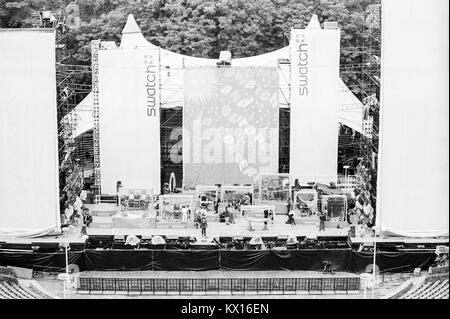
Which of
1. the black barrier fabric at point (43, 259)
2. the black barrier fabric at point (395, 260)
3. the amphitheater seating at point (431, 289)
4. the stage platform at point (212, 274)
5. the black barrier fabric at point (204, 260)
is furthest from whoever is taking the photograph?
the black barrier fabric at point (43, 259)

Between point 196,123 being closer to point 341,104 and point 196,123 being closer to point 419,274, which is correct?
point 341,104

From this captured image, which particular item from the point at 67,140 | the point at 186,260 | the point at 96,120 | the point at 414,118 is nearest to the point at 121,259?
the point at 186,260

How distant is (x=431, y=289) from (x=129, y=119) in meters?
14.4

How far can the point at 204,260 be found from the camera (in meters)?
27.5

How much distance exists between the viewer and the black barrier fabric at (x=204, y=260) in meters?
27.4

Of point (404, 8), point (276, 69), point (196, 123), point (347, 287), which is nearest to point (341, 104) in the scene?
point (276, 69)

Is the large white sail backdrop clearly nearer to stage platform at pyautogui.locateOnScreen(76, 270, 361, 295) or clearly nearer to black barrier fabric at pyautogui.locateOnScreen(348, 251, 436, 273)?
black barrier fabric at pyautogui.locateOnScreen(348, 251, 436, 273)

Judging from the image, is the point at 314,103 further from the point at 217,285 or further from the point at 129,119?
the point at 217,285

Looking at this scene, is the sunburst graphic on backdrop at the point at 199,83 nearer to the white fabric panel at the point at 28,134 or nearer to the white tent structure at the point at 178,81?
the white tent structure at the point at 178,81

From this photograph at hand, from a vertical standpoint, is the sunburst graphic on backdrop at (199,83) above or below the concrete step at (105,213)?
above

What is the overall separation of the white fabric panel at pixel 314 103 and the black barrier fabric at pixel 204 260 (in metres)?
7.07

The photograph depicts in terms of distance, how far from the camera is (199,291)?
26.3 meters

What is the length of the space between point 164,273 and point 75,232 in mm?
4319

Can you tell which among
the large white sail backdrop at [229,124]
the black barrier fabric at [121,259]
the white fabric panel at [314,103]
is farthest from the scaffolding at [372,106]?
the black barrier fabric at [121,259]
